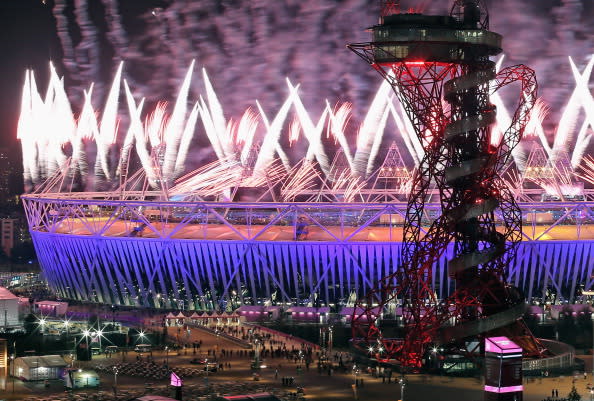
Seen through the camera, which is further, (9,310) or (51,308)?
(51,308)

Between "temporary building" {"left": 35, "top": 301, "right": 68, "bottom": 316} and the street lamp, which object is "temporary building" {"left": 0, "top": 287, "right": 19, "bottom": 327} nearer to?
"temporary building" {"left": 35, "top": 301, "right": 68, "bottom": 316}

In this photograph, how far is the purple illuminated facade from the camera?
322ft

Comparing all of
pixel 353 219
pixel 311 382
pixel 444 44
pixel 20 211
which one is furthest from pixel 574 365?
pixel 20 211

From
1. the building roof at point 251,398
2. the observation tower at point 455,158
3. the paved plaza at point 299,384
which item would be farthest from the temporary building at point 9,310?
the building roof at point 251,398

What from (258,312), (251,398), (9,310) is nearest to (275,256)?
(258,312)

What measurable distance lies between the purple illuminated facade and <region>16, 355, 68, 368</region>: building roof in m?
26.3

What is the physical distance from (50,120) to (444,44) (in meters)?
46.4

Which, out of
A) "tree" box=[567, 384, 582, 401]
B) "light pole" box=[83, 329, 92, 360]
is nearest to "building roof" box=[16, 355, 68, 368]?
"light pole" box=[83, 329, 92, 360]

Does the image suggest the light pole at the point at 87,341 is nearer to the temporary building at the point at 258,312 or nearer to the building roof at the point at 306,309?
the temporary building at the point at 258,312

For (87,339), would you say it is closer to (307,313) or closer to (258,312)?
(258,312)

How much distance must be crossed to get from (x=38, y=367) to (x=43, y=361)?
0.80 meters

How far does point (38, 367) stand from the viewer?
232 feet

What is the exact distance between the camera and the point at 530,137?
4296 inches

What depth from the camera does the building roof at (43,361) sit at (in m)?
71.1
